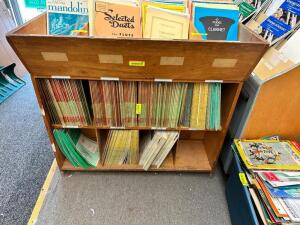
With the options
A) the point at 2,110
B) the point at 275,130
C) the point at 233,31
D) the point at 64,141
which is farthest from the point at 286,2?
the point at 2,110

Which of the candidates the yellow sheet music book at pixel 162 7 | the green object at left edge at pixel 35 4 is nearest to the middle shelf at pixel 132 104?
the yellow sheet music book at pixel 162 7

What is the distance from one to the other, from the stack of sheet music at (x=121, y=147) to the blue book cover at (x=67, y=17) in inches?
24.6

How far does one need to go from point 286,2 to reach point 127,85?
1.04 metres

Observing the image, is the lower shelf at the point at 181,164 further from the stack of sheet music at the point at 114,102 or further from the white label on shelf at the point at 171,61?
the white label on shelf at the point at 171,61

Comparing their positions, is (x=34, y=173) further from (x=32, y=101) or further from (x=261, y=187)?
(x=261, y=187)

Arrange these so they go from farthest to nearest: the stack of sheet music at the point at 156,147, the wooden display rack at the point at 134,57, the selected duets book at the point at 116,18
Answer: the stack of sheet music at the point at 156,147 → the selected duets book at the point at 116,18 → the wooden display rack at the point at 134,57

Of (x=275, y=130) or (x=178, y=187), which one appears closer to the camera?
(x=275, y=130)

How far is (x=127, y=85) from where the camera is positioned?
112cm

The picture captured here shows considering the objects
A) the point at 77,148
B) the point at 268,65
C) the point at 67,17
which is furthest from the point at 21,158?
the point at 268,65

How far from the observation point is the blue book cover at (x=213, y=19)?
110 centimetres

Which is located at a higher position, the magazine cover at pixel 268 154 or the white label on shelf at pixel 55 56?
the white label on shelf at pixel 55 56

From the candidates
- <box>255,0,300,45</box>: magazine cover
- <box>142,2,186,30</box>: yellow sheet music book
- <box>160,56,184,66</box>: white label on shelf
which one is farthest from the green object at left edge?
<box>255,0,300,45</box>: magazine cover

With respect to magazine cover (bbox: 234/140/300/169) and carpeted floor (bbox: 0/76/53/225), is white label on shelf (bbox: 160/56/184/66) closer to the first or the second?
magazine cover (bbox: 234/140/300/169)

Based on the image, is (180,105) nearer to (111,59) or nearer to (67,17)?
(111,59)
